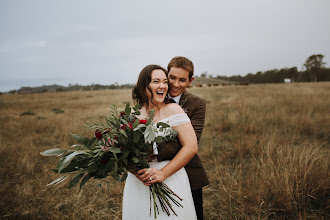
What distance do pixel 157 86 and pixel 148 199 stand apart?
103 cm

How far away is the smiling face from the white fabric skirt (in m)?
0.82

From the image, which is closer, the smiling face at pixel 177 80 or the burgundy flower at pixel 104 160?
the burgundy flower at pixel 104 160

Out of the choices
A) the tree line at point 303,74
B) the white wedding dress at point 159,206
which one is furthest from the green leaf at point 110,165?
the tree line at point 303,74

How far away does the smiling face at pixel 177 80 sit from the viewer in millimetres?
2141

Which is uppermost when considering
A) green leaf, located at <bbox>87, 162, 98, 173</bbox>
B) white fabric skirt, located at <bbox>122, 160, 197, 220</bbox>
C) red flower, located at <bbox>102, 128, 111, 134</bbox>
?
red flower, located at <bbox>102, 128, 111, 134</bbox>

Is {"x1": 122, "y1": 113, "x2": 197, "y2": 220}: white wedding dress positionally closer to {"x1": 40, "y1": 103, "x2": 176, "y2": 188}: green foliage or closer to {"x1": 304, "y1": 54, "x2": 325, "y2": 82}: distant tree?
{"x1": 40, "y1": 103, "x2": 176, "y2": 188}: green foliage

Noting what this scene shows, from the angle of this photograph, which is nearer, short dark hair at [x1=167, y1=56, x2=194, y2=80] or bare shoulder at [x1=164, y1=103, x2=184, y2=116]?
bare shoulder at [x1=164, y1=103, x2=184, y2=116]

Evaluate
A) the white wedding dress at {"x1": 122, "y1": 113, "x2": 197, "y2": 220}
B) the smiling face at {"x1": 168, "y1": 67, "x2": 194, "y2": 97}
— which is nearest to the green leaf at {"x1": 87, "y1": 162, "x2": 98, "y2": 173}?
the white wedding dress at {"x1": 122, "y1": 113, "x2": 197, "y2": 220}

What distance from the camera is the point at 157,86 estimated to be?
5.70 feet

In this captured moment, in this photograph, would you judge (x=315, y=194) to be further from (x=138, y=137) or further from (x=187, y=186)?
(x=138, y=137)

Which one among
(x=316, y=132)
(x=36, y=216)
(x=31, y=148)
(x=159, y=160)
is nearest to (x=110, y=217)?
(x=36, y=216)

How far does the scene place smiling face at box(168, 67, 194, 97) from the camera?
214 cm

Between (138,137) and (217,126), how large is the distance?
6.25 meters

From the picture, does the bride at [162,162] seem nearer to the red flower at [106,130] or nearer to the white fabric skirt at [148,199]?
the white fabric skirt at [148,199]
